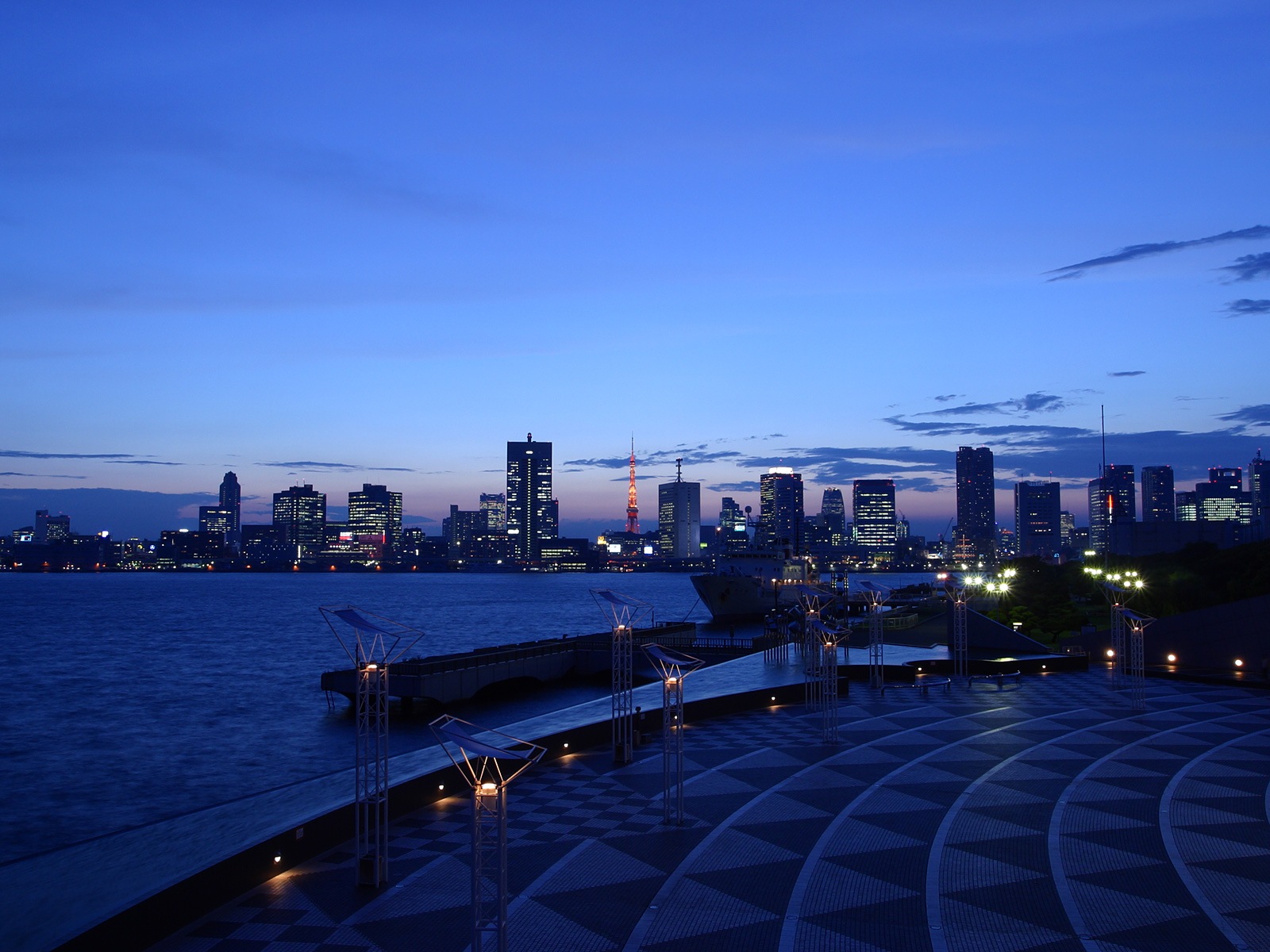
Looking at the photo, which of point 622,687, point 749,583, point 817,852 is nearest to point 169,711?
point 622,687

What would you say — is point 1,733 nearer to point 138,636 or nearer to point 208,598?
point 138,636

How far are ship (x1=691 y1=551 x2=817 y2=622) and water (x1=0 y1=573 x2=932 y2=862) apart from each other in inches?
513

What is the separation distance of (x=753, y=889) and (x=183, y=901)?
7.10 metres

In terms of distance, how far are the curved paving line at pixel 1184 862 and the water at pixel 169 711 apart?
23.2 meters

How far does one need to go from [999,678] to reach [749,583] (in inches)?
2507

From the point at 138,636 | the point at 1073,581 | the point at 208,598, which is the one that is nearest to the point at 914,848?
the point at 138,636

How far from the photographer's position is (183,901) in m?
11.1

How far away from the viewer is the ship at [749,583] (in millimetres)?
94438

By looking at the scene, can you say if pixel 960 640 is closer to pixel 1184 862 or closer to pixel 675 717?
pixel 675 717

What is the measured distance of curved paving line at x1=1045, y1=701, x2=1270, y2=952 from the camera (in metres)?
11.2

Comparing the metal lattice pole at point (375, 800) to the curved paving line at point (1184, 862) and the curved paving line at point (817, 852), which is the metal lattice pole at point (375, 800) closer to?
the curved paving line at point (817, 852)

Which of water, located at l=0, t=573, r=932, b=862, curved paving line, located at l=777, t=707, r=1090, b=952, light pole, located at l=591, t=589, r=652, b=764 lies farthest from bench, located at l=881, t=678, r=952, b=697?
water, located at l=0, t=573, r=932, b=862

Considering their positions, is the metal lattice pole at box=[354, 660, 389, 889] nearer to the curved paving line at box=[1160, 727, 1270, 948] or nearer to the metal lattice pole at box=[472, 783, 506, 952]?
the metal lattice pole at box=[472, 783, 506, 952]

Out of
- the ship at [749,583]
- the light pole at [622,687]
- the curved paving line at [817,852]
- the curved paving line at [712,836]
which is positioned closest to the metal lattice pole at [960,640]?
the curved paving line at [712,836]
